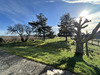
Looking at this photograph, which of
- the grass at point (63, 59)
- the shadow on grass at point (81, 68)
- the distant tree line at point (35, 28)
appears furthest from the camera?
the distant tree line at point (35, 28)

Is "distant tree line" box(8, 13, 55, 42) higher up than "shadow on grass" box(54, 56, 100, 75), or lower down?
higher up

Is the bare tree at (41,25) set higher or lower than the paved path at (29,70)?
higher

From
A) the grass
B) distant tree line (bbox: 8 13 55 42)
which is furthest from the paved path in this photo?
distant tree line (bbox: 8 13 55 42)

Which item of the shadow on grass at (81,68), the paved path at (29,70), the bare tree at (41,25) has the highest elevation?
the bare tree at (41,25)

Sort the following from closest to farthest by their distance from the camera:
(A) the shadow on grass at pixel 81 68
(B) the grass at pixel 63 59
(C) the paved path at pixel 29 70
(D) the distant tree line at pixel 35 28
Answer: (C) the paved path at pixel 29 70 < (A) the shadow on grass at pixel 81 68 < (B) the grass at pixel 63 59 < (D) the distant tree line at pixel 35 28

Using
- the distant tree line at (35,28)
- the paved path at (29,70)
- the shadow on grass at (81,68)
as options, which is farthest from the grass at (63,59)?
the distant tree line at (35,28)

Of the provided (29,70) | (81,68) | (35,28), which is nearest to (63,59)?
(81,68)

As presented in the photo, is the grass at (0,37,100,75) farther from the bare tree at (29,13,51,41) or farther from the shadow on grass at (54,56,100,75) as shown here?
the bare tree at (29,13,51,41)

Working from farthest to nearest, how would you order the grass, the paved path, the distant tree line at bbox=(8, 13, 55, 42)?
the distant tree line at bbox=(8, 13, 55, 42), the grass, the paved path

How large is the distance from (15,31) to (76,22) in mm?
15661

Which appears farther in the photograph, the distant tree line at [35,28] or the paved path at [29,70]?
the distant tree line at [35,28]

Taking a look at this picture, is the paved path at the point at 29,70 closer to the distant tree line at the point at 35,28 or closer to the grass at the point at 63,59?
the grass at the point at 63,59

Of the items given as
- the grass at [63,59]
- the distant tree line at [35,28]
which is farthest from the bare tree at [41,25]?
the grass at [63,59]

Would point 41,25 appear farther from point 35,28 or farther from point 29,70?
point 29,70
